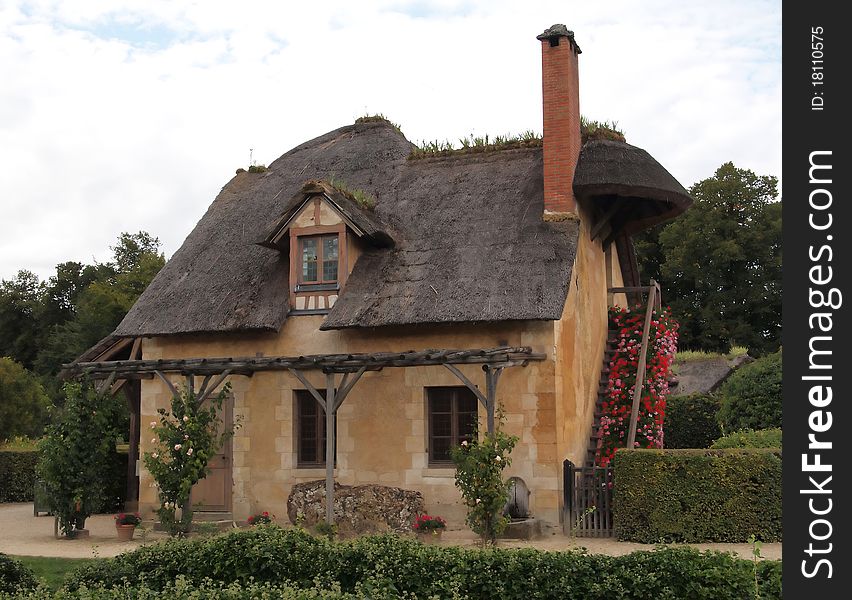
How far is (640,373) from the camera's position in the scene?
16.3 m

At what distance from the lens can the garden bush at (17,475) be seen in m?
22.2

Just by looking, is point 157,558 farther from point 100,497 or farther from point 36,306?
point 36,306

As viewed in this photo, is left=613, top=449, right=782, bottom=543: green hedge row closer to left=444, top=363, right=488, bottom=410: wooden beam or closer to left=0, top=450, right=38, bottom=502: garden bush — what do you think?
left=444, top=363, right=488, bottom=410: wooden beam

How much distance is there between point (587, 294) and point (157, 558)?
9.40 m

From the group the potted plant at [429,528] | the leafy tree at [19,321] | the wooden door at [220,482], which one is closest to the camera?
the potted plant at [429,528]

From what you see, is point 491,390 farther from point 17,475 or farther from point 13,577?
point 17,475

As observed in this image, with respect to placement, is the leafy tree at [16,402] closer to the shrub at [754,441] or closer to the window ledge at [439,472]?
the window ledge at [439,472]

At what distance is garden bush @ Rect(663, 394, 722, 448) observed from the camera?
909 inches

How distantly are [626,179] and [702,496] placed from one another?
552 centimetres

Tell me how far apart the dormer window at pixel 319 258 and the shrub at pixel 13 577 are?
8158 mm

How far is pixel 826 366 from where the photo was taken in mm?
5207

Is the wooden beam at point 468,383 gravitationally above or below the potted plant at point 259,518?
above

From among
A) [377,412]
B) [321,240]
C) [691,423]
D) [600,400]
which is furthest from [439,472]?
[691,423]

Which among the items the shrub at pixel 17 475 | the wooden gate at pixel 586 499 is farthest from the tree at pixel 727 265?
the shrub at pixel 17 475
